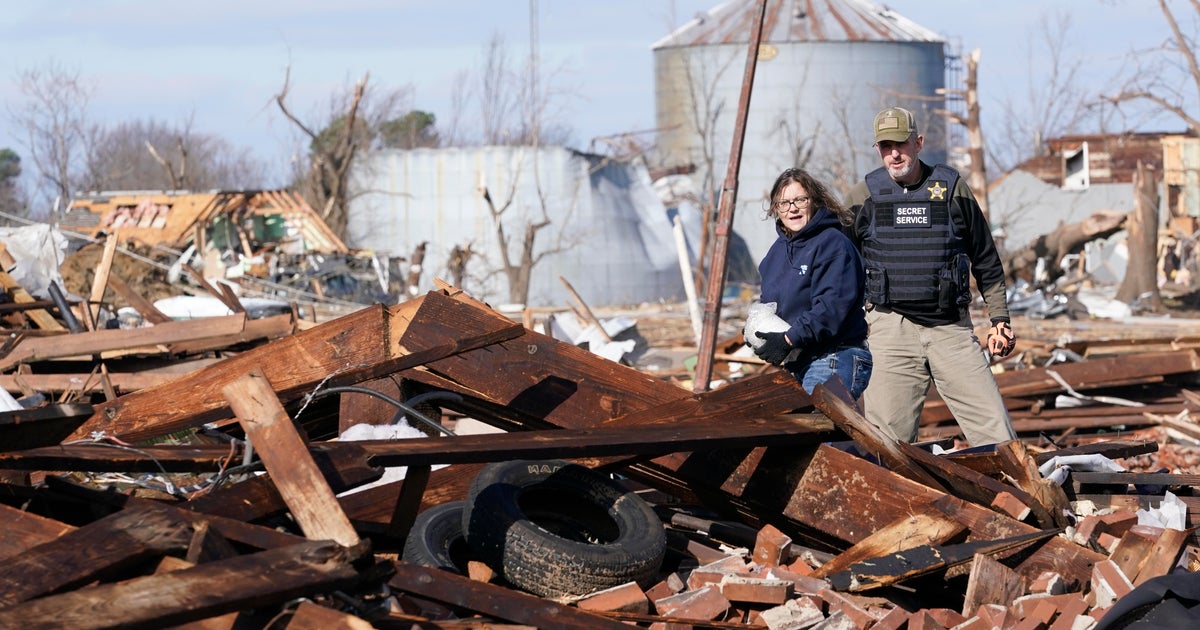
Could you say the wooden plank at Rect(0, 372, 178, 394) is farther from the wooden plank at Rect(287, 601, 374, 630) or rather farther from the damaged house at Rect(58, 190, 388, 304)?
the damaged house at Rect(58, 190, 388, 304)

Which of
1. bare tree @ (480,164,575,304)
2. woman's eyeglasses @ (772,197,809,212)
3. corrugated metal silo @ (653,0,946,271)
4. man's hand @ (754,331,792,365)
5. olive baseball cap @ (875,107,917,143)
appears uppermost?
corrugated metal silo @ (653,0,946,271)

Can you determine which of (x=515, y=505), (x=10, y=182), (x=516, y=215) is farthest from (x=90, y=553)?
(x=10, y=182)

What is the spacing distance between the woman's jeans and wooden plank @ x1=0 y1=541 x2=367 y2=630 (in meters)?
2.43

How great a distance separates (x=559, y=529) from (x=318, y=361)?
102cm

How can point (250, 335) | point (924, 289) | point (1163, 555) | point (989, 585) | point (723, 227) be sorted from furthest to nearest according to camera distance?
point (250, 335) → point (723, 227) → point (924, 289) → point (1163, 555) → point (989, 585)

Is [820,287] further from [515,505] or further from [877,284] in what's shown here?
[515,505]

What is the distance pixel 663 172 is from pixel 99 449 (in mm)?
39558

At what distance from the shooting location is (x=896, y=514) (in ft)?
13.5

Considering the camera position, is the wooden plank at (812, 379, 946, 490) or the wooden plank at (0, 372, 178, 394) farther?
the wooden plank at (0, 372, 178, 394)

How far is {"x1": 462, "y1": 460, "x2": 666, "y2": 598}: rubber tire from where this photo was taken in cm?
372

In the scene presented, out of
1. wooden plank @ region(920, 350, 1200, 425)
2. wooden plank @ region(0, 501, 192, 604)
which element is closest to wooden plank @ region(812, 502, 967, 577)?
wooden plank @ region(0, 501, 192, 604)

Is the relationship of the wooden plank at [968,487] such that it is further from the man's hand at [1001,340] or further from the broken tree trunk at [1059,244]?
the broken tree trunk at [1059,244]

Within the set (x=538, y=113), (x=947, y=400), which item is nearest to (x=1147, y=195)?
(x=538, y=113)

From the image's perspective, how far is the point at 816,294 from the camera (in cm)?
496
